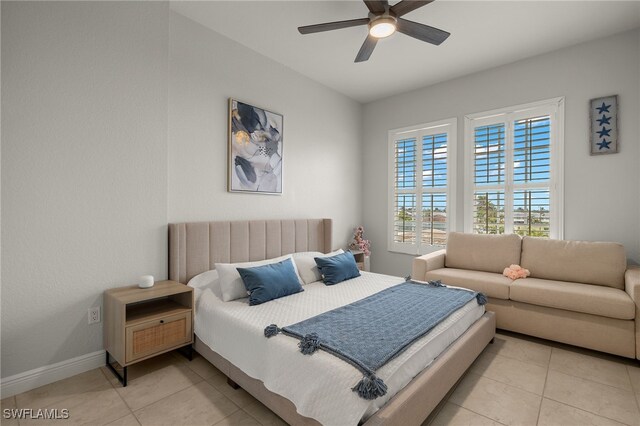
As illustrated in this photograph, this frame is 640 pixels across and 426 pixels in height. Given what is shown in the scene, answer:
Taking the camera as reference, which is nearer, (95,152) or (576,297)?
(95,152)

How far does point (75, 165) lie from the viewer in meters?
2.17

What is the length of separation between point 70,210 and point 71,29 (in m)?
1.29

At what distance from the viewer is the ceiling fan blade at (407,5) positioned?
79.4 inches

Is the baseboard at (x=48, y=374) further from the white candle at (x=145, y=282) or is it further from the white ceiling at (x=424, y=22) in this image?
the white ceiling at (x=424, y=22)

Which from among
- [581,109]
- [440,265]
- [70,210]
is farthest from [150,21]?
[581,109]

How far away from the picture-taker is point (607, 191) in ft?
10.2

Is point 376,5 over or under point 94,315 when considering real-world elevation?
over

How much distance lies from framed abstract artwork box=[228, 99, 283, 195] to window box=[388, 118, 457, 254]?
6.48 ft

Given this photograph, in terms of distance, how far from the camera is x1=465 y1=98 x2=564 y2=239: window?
341cm

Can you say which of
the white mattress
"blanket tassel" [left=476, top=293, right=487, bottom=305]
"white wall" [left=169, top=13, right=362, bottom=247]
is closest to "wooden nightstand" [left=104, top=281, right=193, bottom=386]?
the white mattress

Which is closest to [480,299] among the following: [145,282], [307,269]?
[307,269]

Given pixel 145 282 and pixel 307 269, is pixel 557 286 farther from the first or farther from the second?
pixel 145 282

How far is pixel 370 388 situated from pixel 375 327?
594mm

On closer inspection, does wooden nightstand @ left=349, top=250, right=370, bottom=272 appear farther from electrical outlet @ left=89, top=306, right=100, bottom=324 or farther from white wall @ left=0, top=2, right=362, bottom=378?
electrical outlet @ left=89, top=306, right=100, bottom=324
